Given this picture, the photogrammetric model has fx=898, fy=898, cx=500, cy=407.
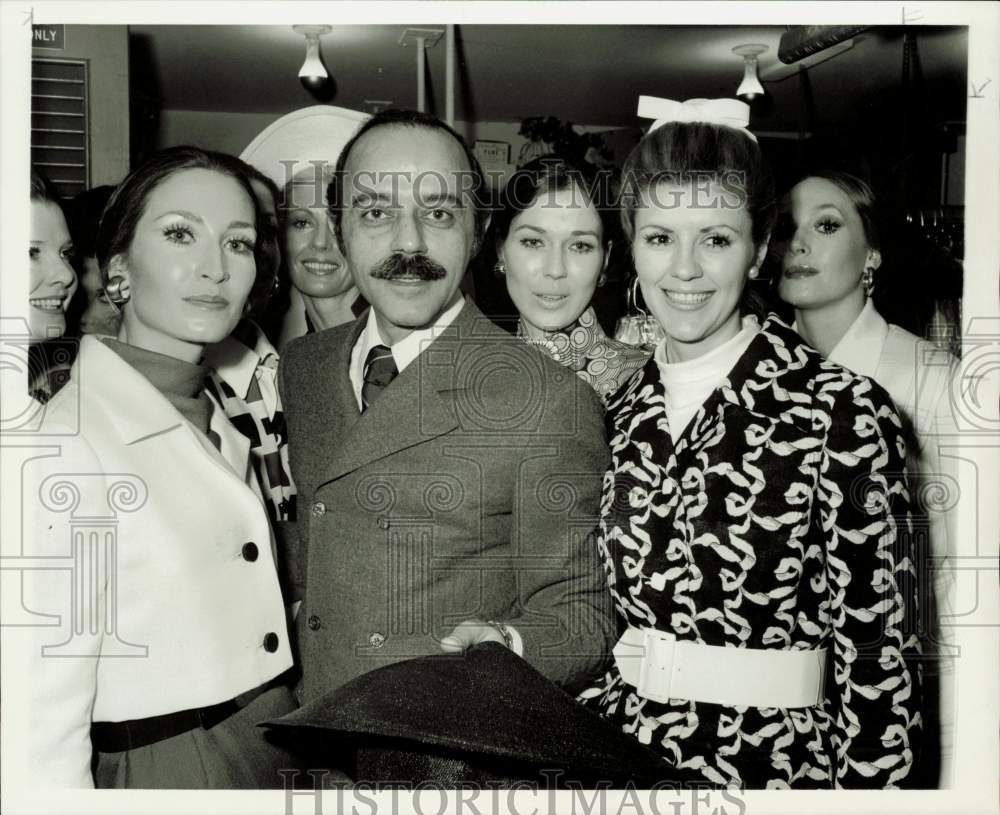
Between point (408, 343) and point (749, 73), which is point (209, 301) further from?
point (749, 73)

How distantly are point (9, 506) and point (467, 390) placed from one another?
782 mm

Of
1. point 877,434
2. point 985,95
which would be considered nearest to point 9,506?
point 877,434

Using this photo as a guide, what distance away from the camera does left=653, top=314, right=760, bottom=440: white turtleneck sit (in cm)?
138

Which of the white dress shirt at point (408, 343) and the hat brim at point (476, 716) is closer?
the hat brim at point (476, 716)

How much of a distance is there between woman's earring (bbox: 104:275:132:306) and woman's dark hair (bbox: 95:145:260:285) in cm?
1

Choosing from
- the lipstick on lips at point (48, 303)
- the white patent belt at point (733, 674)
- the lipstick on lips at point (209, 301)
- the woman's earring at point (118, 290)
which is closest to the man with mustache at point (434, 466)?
the white patent belt at point (733, 674)

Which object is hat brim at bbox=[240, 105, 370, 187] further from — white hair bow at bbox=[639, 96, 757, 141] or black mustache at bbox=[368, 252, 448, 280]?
white hair bow at bbox=[639, 96, 757, 141]

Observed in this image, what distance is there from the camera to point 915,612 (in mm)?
1458

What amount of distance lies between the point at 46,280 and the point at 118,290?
15 centimetres

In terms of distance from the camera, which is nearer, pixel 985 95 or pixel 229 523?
pixel 229 523

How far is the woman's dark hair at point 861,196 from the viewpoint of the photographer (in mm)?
1459

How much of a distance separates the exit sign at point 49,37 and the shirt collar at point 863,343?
135 centimetres

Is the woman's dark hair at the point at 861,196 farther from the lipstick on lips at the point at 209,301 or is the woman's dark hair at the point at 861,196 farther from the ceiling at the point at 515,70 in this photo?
the lipstick on lips at the point at 209,301

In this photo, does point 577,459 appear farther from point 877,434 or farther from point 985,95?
point 985,95
